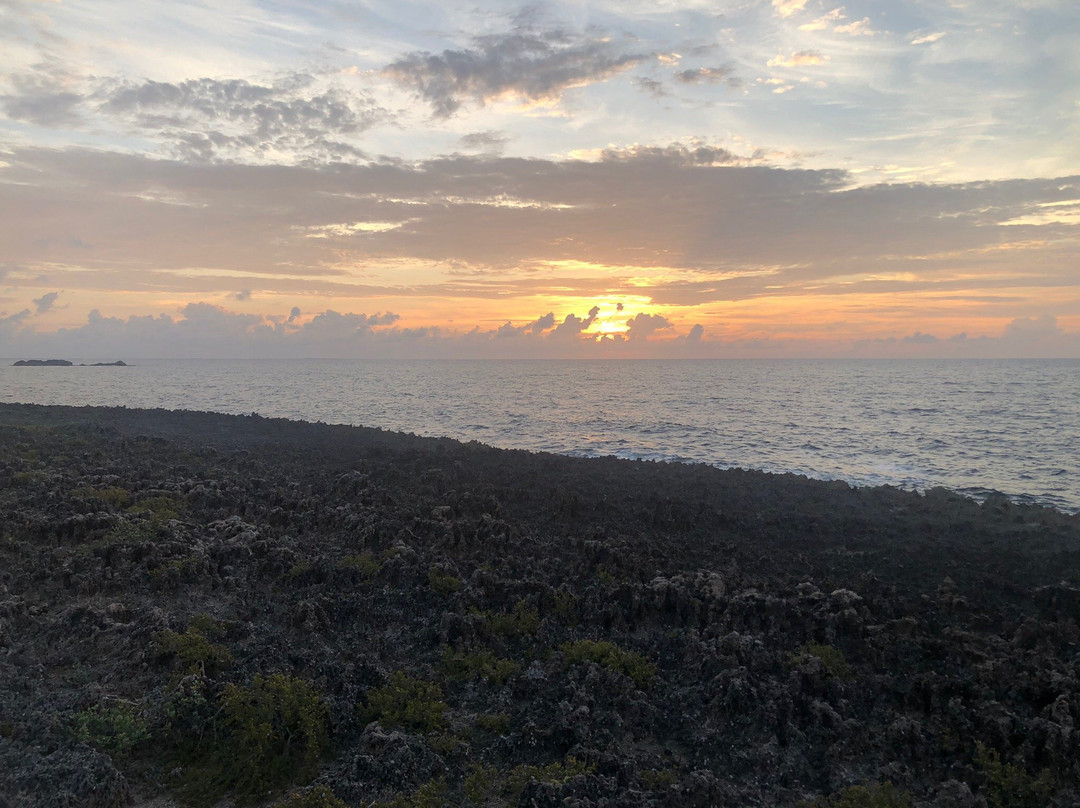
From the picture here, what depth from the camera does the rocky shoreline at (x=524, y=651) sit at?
8008 mm

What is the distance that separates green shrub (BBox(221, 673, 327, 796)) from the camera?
808cm

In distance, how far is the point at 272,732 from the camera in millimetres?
8516

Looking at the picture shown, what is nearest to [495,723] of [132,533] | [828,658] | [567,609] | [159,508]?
[567,609]

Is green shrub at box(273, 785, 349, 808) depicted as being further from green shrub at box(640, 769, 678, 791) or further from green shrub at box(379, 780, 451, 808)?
green shrub at box(640, 769, 678, 791)

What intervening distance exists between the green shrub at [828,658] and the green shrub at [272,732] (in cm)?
770

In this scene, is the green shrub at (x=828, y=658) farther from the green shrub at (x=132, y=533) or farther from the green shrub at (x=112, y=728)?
the green shrub at (x=132, y=533)

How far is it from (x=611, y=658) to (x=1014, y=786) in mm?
5597

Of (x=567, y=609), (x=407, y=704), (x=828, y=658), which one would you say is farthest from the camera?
(x=567, y=609)

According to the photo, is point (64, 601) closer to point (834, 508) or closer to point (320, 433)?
point (834, 508)

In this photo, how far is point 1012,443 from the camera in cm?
4453

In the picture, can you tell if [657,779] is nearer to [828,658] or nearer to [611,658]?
[611,658]

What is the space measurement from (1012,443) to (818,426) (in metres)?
14.4

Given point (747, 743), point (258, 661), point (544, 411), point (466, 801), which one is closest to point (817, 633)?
point (747, 743)

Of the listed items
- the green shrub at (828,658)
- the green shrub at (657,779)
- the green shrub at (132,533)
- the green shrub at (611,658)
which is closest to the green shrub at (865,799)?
the green shrub at (657,779)
